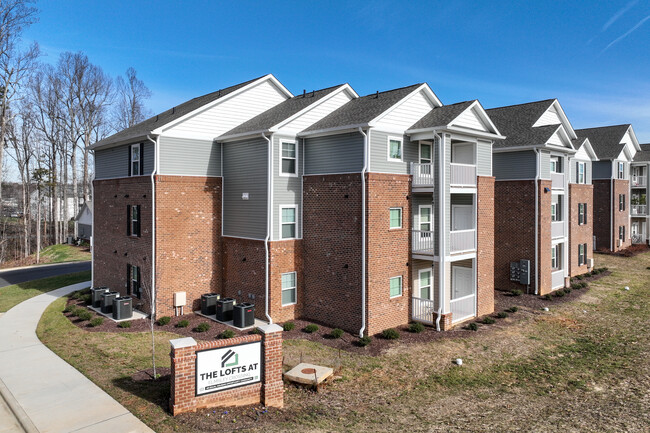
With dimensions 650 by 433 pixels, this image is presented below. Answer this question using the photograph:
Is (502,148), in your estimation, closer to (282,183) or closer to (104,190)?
(282,183)

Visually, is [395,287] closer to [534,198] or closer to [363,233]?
[363,233]

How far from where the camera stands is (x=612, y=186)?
127 ft

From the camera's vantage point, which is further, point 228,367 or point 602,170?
point 602,170

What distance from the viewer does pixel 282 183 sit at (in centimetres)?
1792

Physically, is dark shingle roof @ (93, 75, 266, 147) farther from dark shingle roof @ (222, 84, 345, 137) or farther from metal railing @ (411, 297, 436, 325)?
metal railing @ (411, 297, 436, 325)

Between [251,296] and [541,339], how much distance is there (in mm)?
11537

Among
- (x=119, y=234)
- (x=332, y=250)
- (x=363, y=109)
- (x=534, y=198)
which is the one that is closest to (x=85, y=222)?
(x=119, y=234)

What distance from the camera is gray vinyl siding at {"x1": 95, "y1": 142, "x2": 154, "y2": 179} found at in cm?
1881

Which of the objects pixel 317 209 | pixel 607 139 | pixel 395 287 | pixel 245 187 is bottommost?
pixel 395 287

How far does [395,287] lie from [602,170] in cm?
3198

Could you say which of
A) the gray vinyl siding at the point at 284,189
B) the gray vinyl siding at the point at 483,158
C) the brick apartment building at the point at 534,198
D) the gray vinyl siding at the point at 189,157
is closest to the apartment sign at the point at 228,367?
the gray vinyl siding at the point at 284,189

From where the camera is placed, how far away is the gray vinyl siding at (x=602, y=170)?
3884 centimetres

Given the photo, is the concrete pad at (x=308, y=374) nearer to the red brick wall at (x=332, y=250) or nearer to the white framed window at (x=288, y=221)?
the red brick wall at (x=332, y=250)

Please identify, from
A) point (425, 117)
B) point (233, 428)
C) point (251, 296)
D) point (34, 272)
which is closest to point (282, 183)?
point (251, 296)
